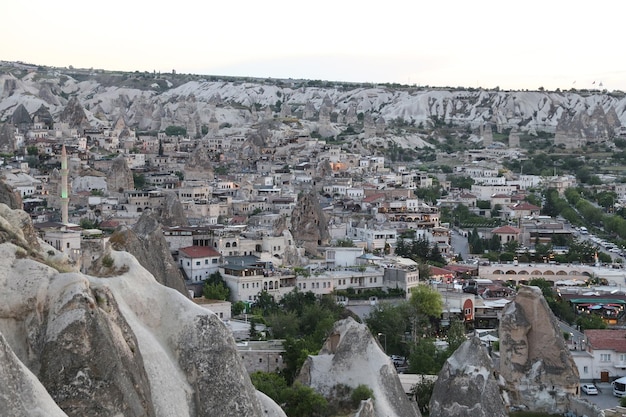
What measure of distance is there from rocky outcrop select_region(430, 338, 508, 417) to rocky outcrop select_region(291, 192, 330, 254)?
2150 cm

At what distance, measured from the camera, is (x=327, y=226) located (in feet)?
143

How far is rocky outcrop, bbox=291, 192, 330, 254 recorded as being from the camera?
4106cm

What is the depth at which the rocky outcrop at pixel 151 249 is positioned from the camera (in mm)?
21391

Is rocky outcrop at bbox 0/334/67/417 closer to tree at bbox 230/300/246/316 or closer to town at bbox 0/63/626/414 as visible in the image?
town at bbox 0/63/626/414

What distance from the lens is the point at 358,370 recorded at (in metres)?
18.2

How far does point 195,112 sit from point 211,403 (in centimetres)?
9575

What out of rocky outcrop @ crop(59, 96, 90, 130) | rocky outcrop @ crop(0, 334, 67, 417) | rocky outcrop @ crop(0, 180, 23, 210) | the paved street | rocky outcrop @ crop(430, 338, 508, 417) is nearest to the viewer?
rocky outcrop @ crop(0, 334, 67, 417)

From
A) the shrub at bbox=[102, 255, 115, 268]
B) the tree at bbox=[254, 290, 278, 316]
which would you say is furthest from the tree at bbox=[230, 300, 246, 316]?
the shrub at bbox=[102, 255, 115, 268]

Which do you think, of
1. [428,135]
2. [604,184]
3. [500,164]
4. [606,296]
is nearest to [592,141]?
[428,135]

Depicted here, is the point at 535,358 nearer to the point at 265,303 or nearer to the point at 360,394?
the point at 360,394

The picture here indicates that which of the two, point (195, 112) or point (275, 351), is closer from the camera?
point (275, 351)

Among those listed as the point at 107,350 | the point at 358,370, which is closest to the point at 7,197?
the point at 358,370

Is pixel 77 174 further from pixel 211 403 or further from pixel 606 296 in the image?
pixel 211 403

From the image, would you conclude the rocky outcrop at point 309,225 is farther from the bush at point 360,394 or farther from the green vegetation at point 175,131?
the green vegetation at point 175,131
